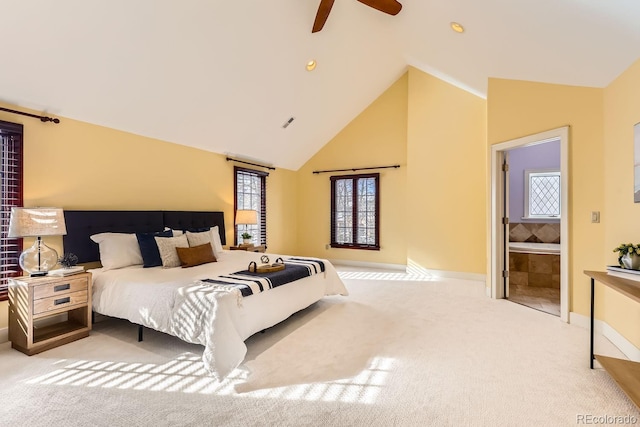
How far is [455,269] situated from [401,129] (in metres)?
2.92

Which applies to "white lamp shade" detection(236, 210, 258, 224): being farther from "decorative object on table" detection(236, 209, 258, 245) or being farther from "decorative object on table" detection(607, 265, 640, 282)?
"decorative object on table" detection(607, 265, 640, 282)

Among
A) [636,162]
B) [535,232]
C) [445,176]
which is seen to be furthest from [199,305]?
[535,232]

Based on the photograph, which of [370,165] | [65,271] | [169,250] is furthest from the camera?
[370,165]

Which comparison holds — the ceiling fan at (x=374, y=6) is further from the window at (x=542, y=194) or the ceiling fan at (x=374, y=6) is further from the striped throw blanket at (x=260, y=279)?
the window at (x=542, y=194)

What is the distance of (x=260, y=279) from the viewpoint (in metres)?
2.95

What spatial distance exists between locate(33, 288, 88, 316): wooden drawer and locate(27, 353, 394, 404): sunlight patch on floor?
1.72 ft

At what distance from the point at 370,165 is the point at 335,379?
201 inches

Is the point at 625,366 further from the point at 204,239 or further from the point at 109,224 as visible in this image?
the point at 109,224

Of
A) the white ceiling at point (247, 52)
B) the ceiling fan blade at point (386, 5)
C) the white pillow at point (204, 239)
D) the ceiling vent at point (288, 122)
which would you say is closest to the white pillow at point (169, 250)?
the white pillow at point (204, 239)

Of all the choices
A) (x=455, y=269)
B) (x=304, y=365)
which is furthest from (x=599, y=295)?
(x=304, y=365)

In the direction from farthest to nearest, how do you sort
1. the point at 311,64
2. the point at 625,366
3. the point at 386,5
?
the point at 311,64 < the point at 386,5 < the point at 625,366

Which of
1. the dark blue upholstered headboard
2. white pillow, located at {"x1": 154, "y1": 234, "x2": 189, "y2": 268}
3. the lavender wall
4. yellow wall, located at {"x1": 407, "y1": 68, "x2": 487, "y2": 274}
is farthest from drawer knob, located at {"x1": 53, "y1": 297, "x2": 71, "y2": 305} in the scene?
the lavender wall

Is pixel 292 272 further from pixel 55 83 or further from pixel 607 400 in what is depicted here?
pixel 55 83

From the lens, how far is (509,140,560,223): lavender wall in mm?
6242
